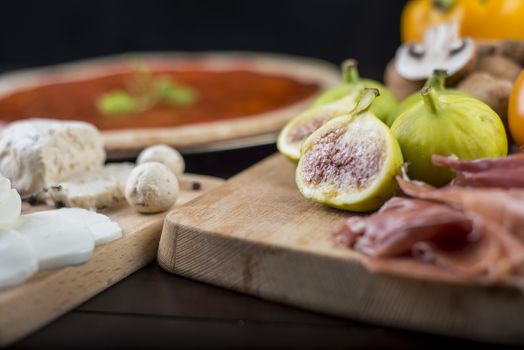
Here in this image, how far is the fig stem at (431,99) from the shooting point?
174 centimetres

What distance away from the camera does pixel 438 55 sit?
2.50m

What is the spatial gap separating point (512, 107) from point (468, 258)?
2.55ft

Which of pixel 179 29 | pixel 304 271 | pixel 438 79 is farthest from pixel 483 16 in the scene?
pixel 179 29

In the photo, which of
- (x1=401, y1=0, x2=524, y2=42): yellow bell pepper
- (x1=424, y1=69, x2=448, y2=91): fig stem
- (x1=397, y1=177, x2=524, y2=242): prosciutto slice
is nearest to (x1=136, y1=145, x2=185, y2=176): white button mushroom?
(x1=424, y1=69, x2=448, y2=91): fig stem

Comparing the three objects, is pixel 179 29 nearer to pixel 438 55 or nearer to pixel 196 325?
pixel 438 55

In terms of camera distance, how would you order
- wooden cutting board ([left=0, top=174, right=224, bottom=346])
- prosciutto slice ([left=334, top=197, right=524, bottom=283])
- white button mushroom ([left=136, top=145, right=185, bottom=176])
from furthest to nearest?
white button mushroom ([left=136, top=145, right=185, bottom=176]) → wooden cutting board ([left=0, top=174, right=224, bottom=346]) → prosciutto slice ([left=334, top=197, right=524, bottom=283])

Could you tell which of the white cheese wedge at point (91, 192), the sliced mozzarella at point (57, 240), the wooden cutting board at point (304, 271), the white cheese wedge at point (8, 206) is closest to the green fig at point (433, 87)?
the wooden cutting board at point (304, 271)

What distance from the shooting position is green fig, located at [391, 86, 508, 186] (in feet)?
5.71

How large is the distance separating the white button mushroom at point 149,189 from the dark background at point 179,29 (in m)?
3.84

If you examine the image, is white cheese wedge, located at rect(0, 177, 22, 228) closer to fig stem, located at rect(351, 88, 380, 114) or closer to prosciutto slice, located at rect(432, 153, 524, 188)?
fig stem, located at rect(351, 88, 380, 114)

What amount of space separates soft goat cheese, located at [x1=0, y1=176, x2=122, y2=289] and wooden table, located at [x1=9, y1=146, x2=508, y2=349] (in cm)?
13

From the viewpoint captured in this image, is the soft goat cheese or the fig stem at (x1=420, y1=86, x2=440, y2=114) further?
the fig stem at (x1=420, y1=86, x2=440, y2=114)

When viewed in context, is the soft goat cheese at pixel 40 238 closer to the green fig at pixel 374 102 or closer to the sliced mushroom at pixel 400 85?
the green fig at pixel 374 102

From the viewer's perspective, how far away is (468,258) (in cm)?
143
